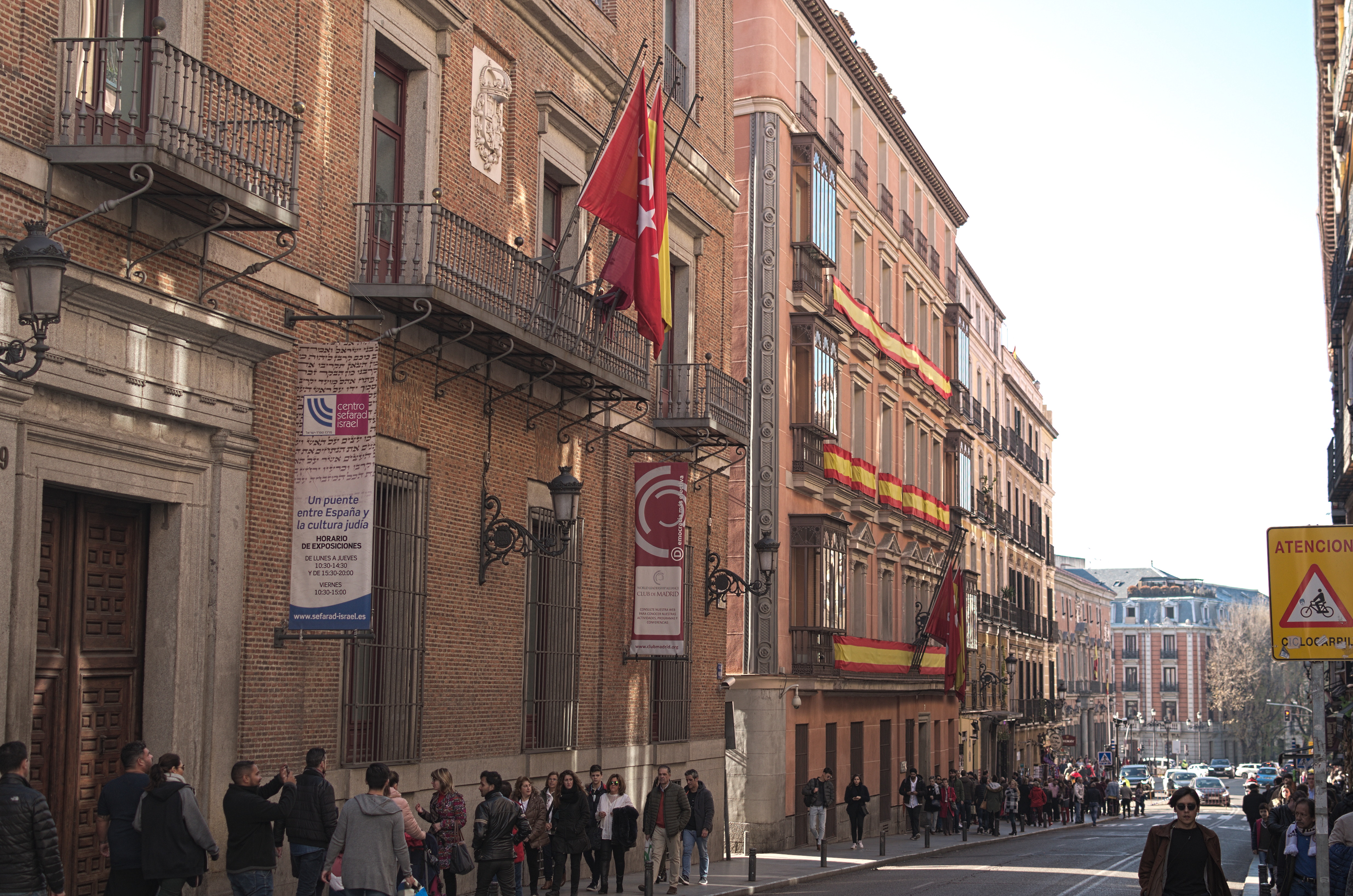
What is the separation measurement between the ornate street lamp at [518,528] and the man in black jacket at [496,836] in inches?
126

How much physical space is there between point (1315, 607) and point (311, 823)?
8547 mm

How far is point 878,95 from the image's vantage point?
4203cm

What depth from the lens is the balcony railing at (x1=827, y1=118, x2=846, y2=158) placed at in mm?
37906

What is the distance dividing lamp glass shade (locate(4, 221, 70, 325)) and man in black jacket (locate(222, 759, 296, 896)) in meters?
3.97

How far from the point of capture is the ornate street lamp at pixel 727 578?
84.6 ft

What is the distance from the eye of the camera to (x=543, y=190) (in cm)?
2108

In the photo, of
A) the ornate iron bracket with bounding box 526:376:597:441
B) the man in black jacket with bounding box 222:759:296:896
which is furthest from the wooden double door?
the ornate iron bracket with bounding box 526:376:597:441

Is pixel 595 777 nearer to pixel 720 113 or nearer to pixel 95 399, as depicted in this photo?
pixel 95 399

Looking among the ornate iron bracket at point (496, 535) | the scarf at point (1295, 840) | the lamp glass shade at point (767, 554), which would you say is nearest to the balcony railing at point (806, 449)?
the lamp glass shade at point (767, 554)

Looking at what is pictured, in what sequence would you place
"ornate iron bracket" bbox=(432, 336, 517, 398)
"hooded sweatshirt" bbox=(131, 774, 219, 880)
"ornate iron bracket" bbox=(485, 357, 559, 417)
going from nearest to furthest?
"hooded sweatshirt" bbox=(131, 774, 219, 880), "ornate iron bracket" bbox=(432, 336, 517, 398), "ornate iron bracket" bbox=(485, 357, 559, 417)

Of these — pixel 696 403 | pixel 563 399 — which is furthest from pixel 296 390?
pixel 696 403

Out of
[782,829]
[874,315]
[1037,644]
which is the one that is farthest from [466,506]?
[1037,644]

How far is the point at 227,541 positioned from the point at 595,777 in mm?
7771

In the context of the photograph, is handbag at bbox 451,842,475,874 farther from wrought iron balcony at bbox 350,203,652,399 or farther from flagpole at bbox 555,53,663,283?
flagpole at bbox 555,53,663,283
